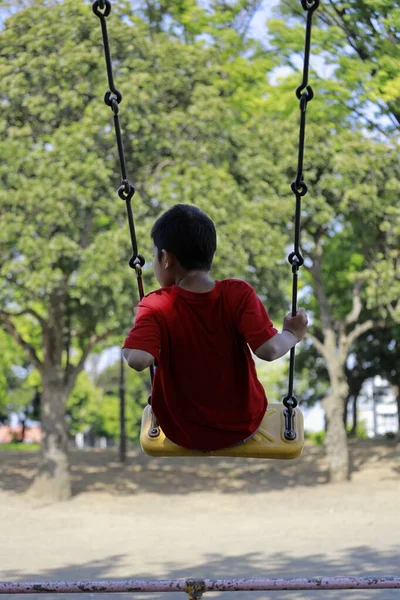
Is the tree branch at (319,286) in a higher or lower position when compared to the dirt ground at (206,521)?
higher

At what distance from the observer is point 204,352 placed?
3707mm

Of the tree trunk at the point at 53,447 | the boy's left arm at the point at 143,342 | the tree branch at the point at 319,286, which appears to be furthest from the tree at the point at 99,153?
the boy's left arm at the point at 143,342

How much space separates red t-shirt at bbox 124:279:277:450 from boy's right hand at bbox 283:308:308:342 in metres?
0.13

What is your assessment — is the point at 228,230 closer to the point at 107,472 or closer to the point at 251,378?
the point at 107,472

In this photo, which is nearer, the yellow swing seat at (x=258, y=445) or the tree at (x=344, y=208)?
the yellow swing seat at (x=258, y=445)

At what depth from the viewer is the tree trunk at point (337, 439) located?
22109 mm

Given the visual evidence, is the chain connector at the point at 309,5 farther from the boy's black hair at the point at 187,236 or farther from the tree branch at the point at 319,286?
the tree branch at the point at 319,286

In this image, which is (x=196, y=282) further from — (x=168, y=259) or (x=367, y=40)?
(x=367, y=40)

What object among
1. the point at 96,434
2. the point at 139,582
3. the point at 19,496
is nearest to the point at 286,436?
the point at 139,582

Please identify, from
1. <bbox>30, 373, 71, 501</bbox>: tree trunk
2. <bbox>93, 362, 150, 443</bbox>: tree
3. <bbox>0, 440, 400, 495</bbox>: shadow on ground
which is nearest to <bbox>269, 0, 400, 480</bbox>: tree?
<bbox>0, 440, 400, 495</bbox>: shadow on ground

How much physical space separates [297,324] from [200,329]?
382 millimetres

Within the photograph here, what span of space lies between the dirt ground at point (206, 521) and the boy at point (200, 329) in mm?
5580

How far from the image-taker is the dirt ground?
1106 cm

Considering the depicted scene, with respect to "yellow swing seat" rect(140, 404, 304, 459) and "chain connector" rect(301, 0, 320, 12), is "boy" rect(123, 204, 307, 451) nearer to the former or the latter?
"yellow swing seat" rect(140, 404, 304, 459)
